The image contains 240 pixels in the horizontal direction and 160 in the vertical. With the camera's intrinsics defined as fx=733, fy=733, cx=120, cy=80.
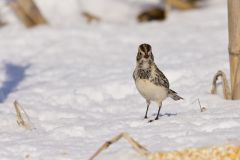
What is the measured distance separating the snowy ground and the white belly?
20cm

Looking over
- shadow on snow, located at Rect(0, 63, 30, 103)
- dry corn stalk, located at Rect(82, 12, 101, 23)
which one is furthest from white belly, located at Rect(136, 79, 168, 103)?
dry corn stalk, located at Rect(82, 12, 101, 23)

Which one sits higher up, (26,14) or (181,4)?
(26,14)

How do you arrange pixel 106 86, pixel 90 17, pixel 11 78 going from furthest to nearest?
pixel 90 17 → pixel 11 78 → pixel 106 86

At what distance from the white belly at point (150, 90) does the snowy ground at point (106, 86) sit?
201 mm

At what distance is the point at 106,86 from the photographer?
7438 millimetres

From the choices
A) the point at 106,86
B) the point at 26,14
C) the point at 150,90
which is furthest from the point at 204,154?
the point at 26,14

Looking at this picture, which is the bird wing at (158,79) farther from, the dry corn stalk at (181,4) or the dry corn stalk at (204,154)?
the dry corn stalk at (181,4)

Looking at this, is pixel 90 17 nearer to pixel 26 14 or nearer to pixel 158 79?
pixel 26 14

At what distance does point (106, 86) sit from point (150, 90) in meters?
1.80

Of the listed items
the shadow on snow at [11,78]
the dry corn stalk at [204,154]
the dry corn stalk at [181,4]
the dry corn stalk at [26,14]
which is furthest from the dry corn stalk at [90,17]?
the dry corn stalk at [204,154]

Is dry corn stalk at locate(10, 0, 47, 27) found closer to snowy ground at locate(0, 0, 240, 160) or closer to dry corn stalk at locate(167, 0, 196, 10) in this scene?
snowy ground at locate(0, 0, 240, 160)

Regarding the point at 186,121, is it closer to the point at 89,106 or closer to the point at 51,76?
the point at 89,106

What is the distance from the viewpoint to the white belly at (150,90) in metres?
5.65

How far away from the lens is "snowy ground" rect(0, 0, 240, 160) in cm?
512
